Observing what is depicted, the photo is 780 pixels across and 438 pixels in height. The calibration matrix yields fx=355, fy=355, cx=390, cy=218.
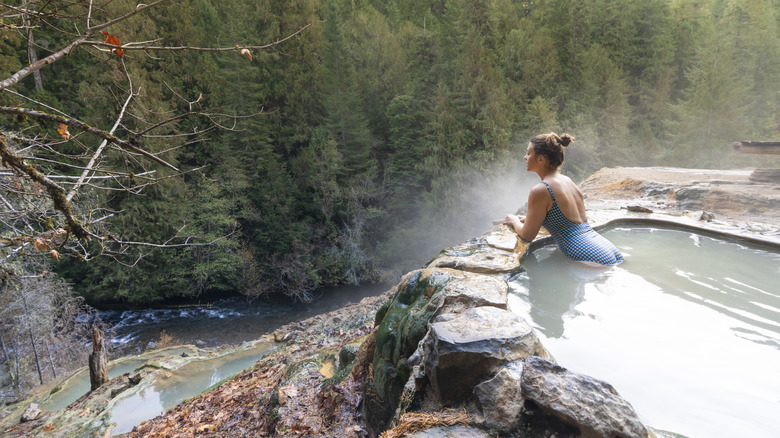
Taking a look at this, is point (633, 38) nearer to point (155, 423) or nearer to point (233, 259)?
point (233, 259)

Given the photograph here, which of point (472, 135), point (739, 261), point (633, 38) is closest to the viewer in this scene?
point (739, 261)

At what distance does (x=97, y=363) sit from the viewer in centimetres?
601

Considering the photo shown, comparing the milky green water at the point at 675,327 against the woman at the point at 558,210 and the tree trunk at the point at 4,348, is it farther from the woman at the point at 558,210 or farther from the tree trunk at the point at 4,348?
the tree trunk at the point at 4,348

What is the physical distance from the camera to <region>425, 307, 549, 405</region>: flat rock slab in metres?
1.68

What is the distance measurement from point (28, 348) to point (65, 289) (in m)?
2.04

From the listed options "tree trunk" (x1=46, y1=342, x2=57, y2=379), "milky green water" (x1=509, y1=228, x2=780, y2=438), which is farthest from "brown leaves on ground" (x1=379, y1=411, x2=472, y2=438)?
"tree trunk" (x1=46, y1=342, x2=57, y2=379)

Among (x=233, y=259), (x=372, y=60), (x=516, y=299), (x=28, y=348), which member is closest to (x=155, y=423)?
(x=516, y=299)

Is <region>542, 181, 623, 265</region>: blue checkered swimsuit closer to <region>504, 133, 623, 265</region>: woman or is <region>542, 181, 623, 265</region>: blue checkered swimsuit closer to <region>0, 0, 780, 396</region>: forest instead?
<region>504, 133, 623, 265</region>: woman

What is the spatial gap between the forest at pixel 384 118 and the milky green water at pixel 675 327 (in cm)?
1176

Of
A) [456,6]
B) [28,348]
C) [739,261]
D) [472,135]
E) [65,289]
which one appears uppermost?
[456,6]

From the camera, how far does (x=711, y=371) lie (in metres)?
1.98

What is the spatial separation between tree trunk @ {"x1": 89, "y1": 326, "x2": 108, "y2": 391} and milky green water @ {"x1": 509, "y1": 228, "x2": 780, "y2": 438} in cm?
685

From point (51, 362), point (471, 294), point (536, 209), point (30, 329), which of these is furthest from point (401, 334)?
point (51, 362)

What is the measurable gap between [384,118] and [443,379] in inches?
Answer: 747
